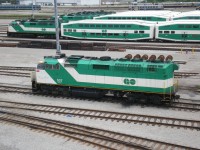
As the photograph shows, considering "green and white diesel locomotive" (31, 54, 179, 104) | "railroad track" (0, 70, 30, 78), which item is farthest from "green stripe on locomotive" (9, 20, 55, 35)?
"green and white diesel locomotive" (31, 54, 179, 104)

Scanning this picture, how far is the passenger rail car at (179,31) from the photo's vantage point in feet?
153

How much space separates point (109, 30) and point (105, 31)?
27.6 inches

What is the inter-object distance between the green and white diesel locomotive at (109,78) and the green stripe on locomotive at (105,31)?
26989 millimetres

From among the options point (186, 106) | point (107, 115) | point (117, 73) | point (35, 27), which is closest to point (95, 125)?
point (107, 115)

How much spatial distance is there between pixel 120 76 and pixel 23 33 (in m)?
40.2

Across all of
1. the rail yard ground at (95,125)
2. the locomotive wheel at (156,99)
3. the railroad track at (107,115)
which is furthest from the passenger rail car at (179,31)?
Answer: the railroad track at (107,115)

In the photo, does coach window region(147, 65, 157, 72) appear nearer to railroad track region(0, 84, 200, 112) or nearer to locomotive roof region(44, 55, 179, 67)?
locomotive roof region(44, 55, 179, 67)

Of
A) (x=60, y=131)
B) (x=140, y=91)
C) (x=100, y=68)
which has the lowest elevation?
(x=60, y=131)

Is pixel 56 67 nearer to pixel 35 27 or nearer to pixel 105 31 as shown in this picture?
pixel 105 31

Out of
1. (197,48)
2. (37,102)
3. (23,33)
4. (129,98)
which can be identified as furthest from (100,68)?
(23,33)

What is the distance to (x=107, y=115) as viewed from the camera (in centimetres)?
2092

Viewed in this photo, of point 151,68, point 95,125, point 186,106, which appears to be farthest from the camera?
point 186,106

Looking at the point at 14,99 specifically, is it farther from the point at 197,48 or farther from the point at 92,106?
the point at 197,48

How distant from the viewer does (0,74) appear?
3275 centimetres
